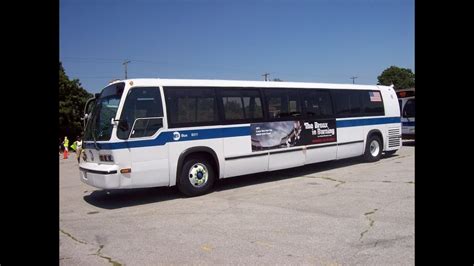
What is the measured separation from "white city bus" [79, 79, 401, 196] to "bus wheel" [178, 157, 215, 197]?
0.07 feet

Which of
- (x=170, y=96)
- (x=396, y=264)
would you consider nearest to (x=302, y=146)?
(x=170, y=96)

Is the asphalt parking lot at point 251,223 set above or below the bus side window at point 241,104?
below

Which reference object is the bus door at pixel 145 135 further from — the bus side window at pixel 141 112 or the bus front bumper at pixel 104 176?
the bus front bumper at pixel 104 176

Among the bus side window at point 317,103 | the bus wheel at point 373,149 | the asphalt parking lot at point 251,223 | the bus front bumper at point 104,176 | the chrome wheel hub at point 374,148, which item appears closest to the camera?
the asphalt parking lot at point 251,223

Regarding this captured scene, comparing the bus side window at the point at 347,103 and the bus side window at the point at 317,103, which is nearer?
the bus side window at the point at 317,103

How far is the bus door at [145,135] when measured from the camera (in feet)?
26.9

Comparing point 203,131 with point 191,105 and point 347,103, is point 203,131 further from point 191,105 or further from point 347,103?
point 347,103

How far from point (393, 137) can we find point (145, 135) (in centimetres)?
970

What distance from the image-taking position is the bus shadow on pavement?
348 inches

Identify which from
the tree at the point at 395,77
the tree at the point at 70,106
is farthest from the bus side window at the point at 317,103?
the tree at the point at 395,77

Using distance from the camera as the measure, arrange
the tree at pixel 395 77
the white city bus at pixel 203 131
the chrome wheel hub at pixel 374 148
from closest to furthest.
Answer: the white city bus at pixel 203 131
the chrome wheel hub at pixel 374 148
the tree at pixel 395 77

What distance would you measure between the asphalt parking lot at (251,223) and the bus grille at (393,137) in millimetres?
3843
